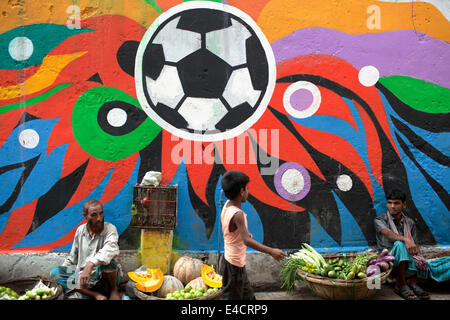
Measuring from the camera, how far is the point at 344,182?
524cm

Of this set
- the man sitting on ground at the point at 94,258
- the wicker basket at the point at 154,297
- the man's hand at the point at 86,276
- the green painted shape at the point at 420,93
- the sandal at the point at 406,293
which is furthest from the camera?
the green painted shape at the point at 420,93

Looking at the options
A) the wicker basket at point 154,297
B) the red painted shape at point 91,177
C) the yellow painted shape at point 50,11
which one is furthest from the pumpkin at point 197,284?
the yellow painted shape at point 50,11

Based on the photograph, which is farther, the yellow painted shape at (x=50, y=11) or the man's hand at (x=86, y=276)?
the yellow painted shape at (x=50, y=11)

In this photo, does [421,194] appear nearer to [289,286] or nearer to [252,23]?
[289,286]

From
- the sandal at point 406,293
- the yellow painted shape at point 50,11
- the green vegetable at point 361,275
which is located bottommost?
the sandal at point 406,293

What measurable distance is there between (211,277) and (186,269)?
32cm

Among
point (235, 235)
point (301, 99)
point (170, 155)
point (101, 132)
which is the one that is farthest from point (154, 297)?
point (301, 99)

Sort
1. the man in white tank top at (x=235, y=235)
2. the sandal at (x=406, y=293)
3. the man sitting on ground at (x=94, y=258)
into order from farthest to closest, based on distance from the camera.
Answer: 1. the sandal at (x=406, y=293)
2. the man sitting on ground at (x=94, y=258)
3. the man in white tank top at (x=235, y=235)

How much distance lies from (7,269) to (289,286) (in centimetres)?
333

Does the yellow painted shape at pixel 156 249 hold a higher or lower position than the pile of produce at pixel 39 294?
higher

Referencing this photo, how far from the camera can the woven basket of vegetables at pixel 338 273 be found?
14.4ft

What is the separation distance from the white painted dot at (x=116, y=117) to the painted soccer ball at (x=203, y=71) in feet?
0.93

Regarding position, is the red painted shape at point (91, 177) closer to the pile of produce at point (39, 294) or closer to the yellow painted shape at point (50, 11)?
the pile of produce at point (39, 294)

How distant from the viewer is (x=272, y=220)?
5.14 m
